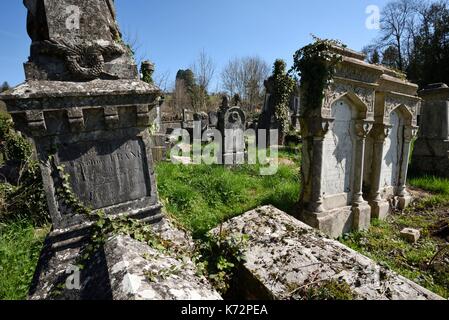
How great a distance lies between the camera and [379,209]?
6238mm

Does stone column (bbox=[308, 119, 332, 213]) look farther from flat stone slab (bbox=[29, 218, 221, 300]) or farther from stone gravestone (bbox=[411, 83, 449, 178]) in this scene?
stone gravestone (bbox=[411, 83, 449, 178])

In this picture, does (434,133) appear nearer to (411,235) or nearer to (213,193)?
(411,235)

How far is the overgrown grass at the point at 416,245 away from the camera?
162 inches

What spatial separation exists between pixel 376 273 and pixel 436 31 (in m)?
28.8

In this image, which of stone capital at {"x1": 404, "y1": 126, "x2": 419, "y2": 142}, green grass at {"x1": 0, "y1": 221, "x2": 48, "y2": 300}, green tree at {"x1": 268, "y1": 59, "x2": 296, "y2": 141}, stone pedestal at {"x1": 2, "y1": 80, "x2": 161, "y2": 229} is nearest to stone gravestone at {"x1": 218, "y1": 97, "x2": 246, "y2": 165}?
green tree at {"x1": 268, "y1": 59, "x2": 296, "y2": 141}

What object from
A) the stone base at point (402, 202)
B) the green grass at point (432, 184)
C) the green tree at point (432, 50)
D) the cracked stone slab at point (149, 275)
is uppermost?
the green tree at point (432, 50)

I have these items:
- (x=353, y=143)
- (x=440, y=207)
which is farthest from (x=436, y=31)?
(x=353, y=143)

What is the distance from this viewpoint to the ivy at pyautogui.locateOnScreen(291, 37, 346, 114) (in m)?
4.53

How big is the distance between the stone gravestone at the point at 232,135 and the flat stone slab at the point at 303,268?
22.6 ft

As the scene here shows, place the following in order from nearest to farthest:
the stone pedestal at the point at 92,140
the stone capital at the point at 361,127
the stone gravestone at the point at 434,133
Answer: the stone pedestal at the point at 92,140 → the stone capital at the point at 361,127 → the stone gravestone at the point at 434,133

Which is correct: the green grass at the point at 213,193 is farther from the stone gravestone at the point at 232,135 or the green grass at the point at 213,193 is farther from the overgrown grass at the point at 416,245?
the overgrown grass at the point at 416,245

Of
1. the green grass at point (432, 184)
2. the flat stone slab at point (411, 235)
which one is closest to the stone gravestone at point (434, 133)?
the green grass at point (432, 184)

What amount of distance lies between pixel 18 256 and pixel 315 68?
589 centimetres

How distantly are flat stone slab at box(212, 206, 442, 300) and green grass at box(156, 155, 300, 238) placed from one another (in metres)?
2.19
